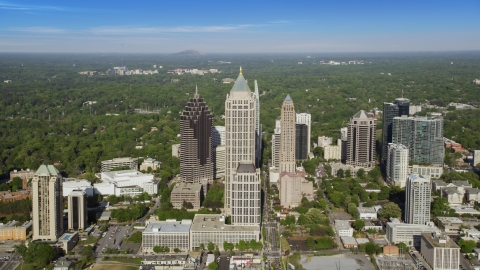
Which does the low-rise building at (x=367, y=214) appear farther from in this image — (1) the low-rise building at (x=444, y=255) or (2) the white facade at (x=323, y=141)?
(2) the white facade at (x=323, y=141)

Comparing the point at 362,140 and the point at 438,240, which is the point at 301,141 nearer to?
the point at 362,140

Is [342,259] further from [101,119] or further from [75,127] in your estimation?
[101,119]

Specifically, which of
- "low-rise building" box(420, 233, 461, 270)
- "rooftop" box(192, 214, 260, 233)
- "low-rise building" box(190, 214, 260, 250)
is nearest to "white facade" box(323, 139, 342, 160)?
"rooftop" box(192, 214, 260, 233)

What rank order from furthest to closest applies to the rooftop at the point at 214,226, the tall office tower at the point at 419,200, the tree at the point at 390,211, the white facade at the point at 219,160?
the white facade at the point at 219,160, the tree at the point at 390,211, the tall office tower at the point at 419,200, the rooftop at the point at 214,226

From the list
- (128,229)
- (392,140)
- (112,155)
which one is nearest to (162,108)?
(112,155)

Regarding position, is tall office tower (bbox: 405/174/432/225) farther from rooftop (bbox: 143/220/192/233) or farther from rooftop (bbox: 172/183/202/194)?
rooftop (bbox: 172/183/202/194)

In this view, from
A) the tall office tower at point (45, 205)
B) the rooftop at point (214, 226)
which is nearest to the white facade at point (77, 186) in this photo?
the tall office tower at point (45, 205)
